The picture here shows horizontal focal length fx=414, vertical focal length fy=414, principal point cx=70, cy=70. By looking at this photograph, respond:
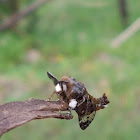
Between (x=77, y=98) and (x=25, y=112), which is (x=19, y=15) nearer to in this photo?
(x=77, y=98)

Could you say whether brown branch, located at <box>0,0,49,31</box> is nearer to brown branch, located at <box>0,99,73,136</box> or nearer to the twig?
the twig

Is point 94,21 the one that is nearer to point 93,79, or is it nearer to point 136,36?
point 136,36

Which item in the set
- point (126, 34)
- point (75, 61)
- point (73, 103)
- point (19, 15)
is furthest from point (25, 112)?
point (19, 15)

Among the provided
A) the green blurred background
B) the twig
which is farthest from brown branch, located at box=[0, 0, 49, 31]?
the twig

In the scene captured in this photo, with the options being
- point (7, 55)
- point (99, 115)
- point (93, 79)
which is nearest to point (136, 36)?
point (7, 55)

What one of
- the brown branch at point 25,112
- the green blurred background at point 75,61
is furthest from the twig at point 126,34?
the brown branch at point 25,112

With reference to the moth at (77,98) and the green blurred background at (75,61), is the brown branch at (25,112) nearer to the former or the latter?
the moth at (77,98)
